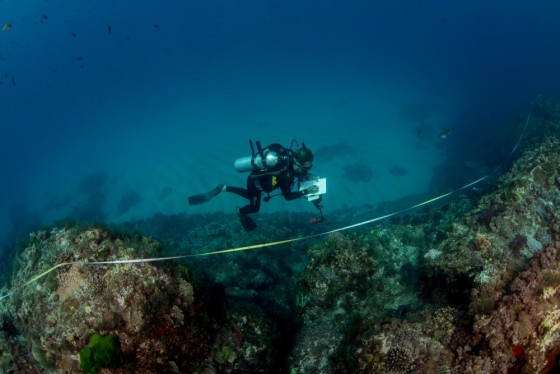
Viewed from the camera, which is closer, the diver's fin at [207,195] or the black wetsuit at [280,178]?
the black wetsuit at [280,178]

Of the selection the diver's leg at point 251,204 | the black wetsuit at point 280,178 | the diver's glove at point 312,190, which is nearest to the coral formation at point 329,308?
the diver's glove at point 312,190

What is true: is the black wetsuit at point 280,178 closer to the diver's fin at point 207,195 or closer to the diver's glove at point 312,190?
the diver's glove at point 312,190

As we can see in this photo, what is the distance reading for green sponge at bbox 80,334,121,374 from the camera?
3.45 m

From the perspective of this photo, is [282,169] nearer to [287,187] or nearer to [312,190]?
[287,187]

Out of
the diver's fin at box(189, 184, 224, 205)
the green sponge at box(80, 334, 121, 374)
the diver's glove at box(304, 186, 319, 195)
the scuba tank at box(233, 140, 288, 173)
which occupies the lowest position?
the green sponge at box(80, 334, 121, 374)

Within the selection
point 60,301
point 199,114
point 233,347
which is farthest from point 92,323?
point 199,114

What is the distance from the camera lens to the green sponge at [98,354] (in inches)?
136

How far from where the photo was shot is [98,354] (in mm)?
3447

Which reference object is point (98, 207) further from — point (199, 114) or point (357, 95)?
point (357, 95)

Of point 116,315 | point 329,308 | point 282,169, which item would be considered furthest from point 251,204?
point 116,315

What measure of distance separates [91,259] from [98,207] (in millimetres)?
30021

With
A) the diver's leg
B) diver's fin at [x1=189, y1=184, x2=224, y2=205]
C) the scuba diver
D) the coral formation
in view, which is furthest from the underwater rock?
diver's fin at [x1=189, y1=184, x2=224, y2=205]

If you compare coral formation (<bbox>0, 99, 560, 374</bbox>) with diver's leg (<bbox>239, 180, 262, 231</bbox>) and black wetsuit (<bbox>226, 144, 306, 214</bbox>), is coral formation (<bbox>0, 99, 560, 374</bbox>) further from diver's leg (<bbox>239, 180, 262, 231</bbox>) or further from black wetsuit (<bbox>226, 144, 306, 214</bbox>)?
diver's leg (<bbox>239, 180, 262, 231</bbox>)

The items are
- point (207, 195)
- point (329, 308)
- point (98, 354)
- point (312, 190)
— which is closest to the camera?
point (98, 354)
